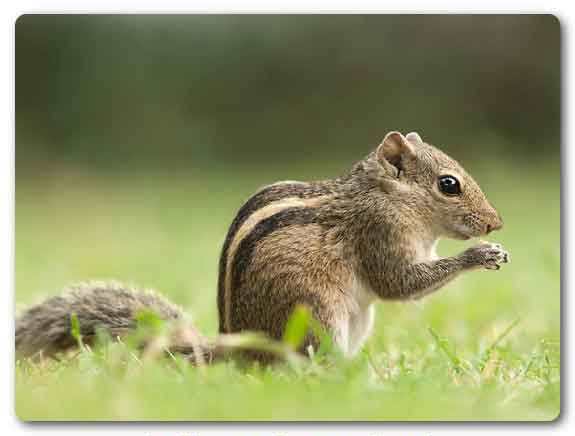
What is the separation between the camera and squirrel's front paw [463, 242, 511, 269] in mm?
4117

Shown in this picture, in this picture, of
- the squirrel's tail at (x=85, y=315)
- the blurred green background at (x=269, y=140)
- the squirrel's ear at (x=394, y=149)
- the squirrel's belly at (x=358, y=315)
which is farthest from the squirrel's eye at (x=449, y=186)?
the squirrel's tail at (x=85, y=315)

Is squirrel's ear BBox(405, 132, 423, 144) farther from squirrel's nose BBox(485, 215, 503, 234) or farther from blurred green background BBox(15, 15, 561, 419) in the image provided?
blurred green background BBox(15, 15, 561, 419)

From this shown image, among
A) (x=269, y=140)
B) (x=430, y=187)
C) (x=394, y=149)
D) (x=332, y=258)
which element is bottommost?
(x=332, y=258)

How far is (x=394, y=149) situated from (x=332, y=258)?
577mm

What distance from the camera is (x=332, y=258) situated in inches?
156

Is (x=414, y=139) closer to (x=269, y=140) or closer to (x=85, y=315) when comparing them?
(x=85, y=315)

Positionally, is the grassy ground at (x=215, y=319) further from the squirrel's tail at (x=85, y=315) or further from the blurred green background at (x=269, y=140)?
the squirrel's tail at (x=85, y=315)

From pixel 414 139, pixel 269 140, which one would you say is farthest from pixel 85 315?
pixel 269 140

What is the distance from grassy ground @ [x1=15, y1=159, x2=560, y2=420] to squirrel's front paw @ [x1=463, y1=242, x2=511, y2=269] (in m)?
0.28

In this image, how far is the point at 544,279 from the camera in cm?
640

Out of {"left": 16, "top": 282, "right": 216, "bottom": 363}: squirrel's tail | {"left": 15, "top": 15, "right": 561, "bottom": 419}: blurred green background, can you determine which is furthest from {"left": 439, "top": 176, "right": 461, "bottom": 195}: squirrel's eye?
{"left": 16, "top": 282, "right": 216, "bottom": 363}: squirrel's tail

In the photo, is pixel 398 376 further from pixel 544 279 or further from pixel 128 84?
pixel 128 84

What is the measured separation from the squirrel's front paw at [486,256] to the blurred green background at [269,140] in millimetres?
425

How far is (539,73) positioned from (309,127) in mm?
1706
